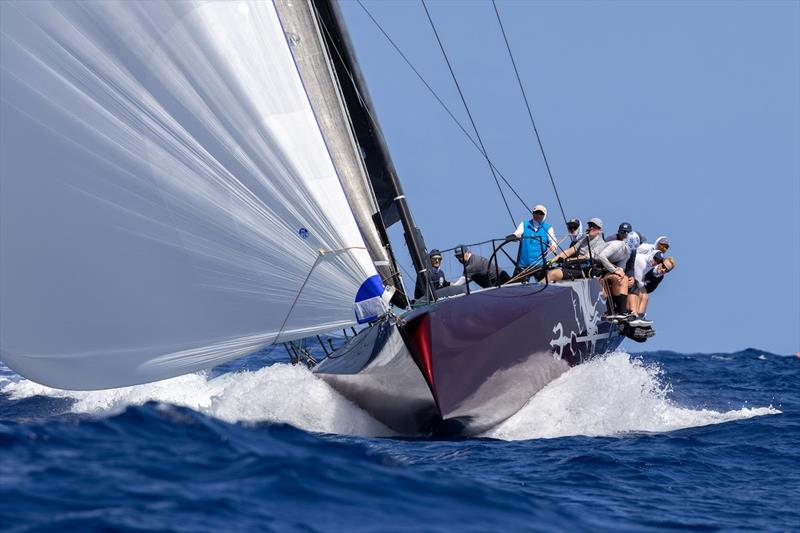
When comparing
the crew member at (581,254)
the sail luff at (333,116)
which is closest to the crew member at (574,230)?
the crew member at (581,254)

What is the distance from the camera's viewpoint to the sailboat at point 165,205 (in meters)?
8.07

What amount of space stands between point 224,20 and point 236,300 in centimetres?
198

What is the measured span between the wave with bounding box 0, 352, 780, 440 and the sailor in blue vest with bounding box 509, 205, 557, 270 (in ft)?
4.30

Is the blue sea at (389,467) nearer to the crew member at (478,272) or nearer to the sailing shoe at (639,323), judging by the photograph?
the crew member at (478,272)

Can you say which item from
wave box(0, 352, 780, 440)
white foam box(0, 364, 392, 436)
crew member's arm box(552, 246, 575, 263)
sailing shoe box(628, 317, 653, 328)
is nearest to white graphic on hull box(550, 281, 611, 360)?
wave box(0, 352, 780, 440)

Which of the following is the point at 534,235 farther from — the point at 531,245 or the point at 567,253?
the point at 567,253

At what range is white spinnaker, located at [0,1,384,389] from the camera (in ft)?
26.5

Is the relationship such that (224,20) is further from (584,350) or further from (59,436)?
(584,350)

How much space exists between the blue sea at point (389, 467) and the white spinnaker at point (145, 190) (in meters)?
0.67

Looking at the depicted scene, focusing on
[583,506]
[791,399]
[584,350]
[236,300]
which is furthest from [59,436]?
[791,399]

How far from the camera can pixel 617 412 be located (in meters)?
9.87

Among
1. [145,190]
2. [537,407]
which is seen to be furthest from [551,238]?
[145,190]

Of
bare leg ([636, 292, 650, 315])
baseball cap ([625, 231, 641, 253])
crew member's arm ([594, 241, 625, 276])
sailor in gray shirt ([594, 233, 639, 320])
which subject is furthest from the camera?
bare leg ([636, 292, 650, 315])

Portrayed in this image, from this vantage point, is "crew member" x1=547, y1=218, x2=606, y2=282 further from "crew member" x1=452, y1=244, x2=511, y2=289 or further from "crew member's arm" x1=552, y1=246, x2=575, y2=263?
"crew member" x1=452, y1=244, x2=511, y2=289
